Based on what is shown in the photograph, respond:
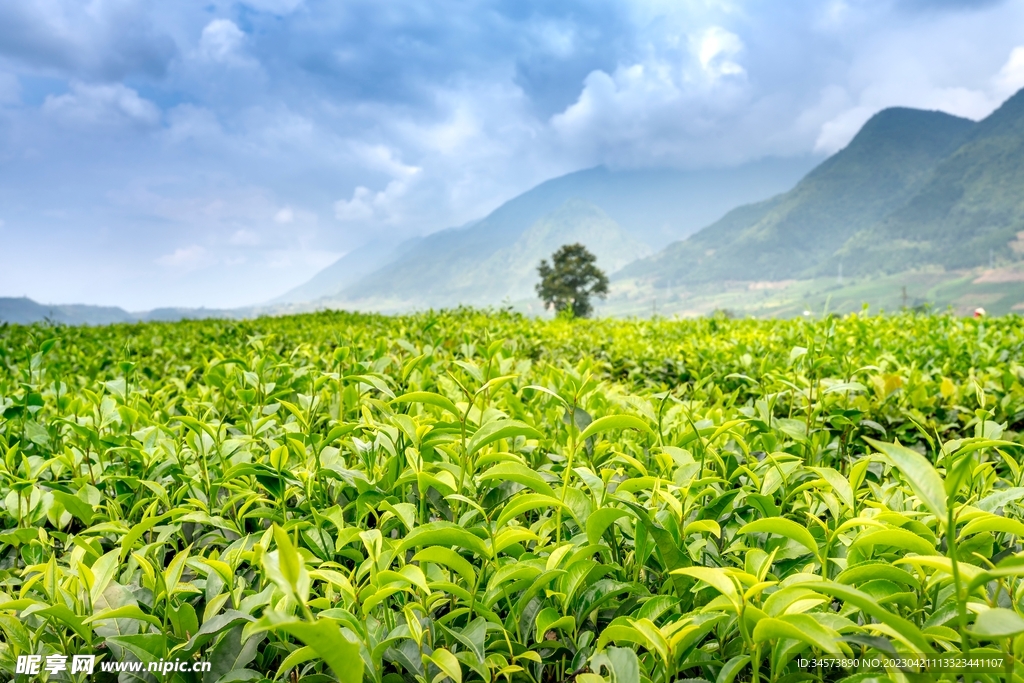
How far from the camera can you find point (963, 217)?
180875 mm

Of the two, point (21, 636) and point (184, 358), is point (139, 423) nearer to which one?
point (21, 636)

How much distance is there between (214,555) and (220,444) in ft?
1.16

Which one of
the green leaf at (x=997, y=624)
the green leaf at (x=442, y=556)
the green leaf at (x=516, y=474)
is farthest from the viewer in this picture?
the green leaf at (x=516, y=474)

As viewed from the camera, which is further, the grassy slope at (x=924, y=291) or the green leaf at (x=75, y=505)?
the grassy slope at (x=924, y=291)

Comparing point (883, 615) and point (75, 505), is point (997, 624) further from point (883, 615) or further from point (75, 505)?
point (75, 505)

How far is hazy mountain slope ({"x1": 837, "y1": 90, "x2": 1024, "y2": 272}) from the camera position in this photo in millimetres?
168875

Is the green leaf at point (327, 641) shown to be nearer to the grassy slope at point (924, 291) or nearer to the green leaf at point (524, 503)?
the green leaf at point (524, 503)

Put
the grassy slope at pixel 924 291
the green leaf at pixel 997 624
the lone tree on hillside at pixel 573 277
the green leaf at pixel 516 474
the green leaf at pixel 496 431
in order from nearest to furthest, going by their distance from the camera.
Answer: the green leaf at pixel 997 624, the green leaf at pixel 516 474, the green leaf at pixel 496 431, the lone tree on hillside at pixel 573 277, the grassy slope at pixel 924 291

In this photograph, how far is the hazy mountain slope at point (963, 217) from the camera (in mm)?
168875

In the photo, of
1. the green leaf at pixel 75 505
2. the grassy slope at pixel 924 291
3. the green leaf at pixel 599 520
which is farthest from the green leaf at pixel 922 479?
the grassy slope at pixel 924 291

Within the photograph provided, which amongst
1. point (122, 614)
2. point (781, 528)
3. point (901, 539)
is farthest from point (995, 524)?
point (122, 614)

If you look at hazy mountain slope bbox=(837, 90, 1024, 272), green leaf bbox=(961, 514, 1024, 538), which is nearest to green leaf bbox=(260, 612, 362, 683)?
green leaf bbox=(961, 514, 1024, 538)

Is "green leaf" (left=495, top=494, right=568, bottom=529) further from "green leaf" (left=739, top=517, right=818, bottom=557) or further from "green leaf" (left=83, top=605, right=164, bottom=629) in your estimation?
"green leaf" (left=83, top=605, right=164, bottom=629)

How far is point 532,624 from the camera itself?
0.99 m
